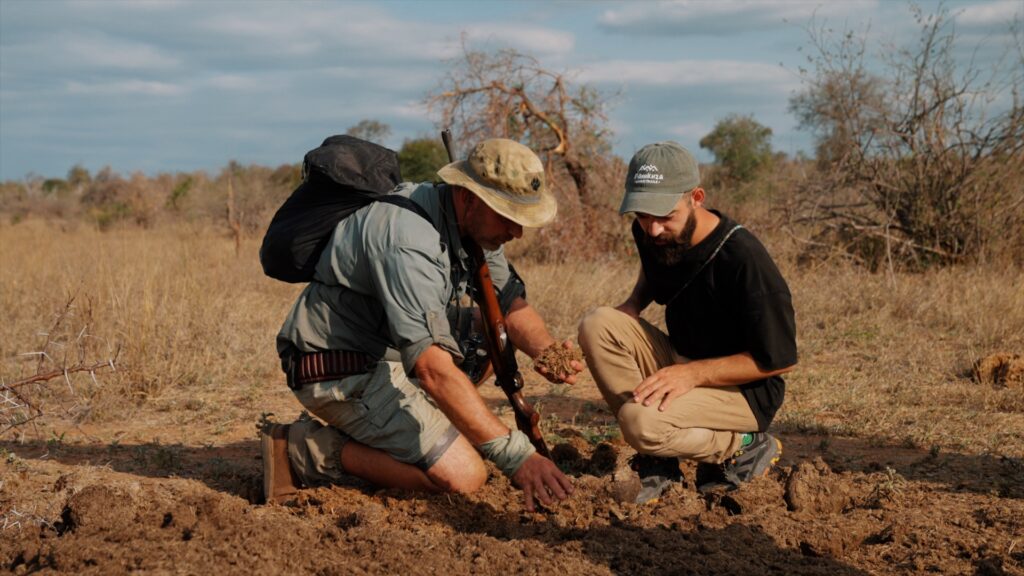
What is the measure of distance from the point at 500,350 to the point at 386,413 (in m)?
Result: 0.54

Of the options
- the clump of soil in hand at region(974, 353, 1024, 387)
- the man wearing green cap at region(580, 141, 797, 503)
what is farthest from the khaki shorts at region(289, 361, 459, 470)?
the clump of soil in hand at region(974, 353, 1024, 387)

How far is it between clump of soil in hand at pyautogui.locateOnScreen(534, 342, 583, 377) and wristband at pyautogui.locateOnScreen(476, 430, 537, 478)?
54 cm

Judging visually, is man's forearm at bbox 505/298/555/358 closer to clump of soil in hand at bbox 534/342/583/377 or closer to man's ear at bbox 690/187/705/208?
clump of soil in hand at bbox 534/342/583/377

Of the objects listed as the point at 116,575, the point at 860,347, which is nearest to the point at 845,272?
the point at 860,347

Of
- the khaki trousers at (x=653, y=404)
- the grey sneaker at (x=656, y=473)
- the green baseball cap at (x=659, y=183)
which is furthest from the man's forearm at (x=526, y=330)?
the green baseball cap at (x=659, y=183)

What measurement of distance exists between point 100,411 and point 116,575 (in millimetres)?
3058

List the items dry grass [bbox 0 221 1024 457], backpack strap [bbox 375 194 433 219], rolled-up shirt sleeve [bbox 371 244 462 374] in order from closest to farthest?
rolled-up shirt sleeve [bbox 371 244 462 374] < backpack strap [bbox 375 194 433 219] < dry grass [bbox 0 221 1024 457]

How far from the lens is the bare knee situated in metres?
4.11

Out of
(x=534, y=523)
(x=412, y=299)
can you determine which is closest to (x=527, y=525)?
(x=534, y=523)

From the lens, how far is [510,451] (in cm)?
350

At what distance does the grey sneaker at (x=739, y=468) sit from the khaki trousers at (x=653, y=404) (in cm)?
7

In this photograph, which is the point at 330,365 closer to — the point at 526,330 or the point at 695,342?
the point at 526,330

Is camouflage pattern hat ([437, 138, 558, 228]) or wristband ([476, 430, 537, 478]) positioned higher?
camouflage pattern hat ([437, 138, 558, 228])

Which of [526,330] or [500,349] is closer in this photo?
[500,349]
